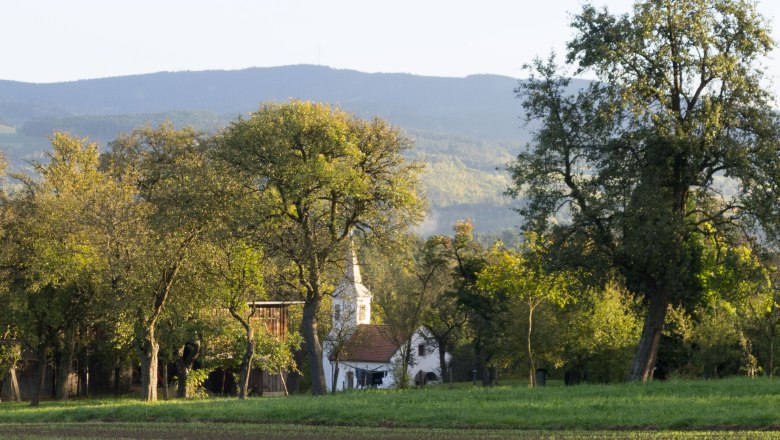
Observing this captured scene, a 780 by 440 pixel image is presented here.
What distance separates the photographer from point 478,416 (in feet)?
96.4

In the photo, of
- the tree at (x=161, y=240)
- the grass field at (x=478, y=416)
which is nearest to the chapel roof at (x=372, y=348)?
the tree at (x=161, y=240)

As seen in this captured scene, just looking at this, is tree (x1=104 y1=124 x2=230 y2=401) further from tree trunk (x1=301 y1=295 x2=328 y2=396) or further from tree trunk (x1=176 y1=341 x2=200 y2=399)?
tree trunk (x1=176 y1=341 x2=200 y2=399)

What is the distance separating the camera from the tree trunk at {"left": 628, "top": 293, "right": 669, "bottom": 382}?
41.7 meters

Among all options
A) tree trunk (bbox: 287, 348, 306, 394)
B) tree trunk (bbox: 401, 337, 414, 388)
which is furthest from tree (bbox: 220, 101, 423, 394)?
tree trunk (bbox: 287, 348, 306, 394)

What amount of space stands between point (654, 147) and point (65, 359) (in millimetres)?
42399

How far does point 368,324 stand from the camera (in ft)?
377

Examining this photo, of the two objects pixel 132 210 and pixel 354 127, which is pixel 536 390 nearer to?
pixel 354 127

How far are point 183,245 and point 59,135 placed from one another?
28529 mm

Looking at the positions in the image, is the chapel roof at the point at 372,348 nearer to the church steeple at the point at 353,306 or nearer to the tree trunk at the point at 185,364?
the church steeple at the point at 353,306

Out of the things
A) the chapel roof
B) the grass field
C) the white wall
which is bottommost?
the grass field

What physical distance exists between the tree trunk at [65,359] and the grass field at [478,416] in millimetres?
25080

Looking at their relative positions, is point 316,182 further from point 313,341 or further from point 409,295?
point 409,295

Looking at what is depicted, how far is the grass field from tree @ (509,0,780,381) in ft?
21.3

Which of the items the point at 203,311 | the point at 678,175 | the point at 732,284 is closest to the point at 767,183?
the point at 678,175
